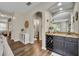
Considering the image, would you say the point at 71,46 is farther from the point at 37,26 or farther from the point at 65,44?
the point at 37,26

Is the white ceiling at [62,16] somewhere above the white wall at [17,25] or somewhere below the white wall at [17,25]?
above

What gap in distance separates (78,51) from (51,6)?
3.27 ft

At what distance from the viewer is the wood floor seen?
179 cm

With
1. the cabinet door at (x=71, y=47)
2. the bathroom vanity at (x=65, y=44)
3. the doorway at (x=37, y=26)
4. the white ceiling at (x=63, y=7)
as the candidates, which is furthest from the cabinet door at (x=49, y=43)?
the white ceiling at (x=63, y=7)

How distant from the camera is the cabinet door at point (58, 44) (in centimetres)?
180

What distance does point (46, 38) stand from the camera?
6.94 ft

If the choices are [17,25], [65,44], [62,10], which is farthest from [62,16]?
[17,25]

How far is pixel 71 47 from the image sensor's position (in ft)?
5.71

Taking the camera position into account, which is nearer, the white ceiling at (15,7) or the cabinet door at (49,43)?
the white ceiling at (15,7)

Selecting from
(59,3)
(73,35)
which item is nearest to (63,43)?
(73,35)

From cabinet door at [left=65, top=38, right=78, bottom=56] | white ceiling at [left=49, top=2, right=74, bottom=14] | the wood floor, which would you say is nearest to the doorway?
the wood floor

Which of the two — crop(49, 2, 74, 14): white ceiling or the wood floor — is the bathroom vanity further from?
crop(49, 2, 74, 14): white ceiling

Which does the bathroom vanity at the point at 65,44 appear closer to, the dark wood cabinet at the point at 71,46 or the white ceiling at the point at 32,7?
the dark wood cabinet at the point at 71,46

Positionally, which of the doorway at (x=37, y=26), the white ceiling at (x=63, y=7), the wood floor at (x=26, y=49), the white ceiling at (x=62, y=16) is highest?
the white ceiling at (x=63, y=7)
